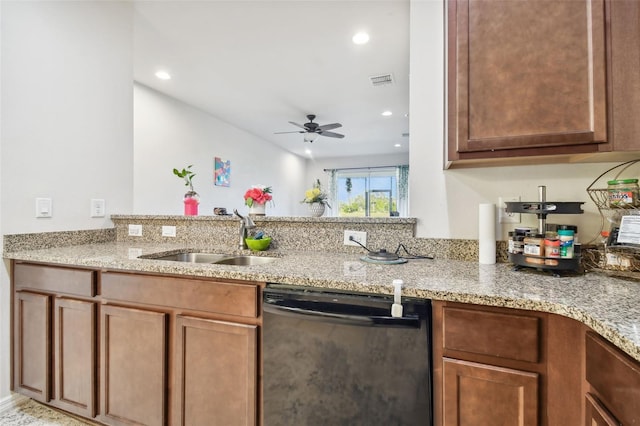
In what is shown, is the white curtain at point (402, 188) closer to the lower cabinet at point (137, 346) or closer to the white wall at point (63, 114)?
the white wall at point (63, 114)

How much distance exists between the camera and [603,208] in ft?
4.34

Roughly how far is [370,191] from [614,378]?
6.99 m

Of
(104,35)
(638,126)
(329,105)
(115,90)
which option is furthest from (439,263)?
(329,105)

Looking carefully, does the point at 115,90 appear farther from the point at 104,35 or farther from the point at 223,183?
the point at 223,183

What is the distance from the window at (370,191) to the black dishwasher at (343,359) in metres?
6.18

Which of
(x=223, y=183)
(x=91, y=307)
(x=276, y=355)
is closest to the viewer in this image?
(x=276, y=355)

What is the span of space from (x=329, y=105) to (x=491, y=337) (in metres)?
3.91

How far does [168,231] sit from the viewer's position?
2.14 metres

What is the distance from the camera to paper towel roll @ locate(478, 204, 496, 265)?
4.58 feet

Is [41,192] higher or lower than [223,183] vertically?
lower

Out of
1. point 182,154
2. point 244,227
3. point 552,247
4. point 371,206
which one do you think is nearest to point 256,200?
point 244,227

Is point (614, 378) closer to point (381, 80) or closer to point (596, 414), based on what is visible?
point (596, 414)

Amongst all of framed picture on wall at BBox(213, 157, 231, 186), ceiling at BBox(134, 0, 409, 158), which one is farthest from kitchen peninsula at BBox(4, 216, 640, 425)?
framed picture on wall at BBox(213, 157, 231, 186)

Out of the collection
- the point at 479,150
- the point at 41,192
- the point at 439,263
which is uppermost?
the point at 479,150
